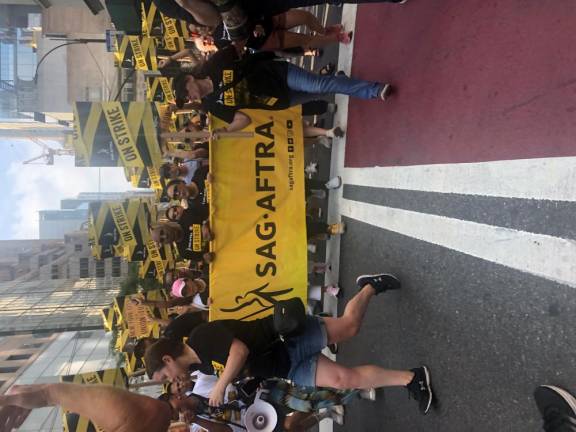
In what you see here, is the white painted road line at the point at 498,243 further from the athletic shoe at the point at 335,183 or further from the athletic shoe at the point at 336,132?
the athletic shoe at the point at 336,132

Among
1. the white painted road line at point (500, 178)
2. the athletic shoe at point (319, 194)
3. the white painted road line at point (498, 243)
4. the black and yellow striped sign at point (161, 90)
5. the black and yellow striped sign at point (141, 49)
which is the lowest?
the white painted road line at point (498, 243)

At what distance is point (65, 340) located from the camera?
32250mm

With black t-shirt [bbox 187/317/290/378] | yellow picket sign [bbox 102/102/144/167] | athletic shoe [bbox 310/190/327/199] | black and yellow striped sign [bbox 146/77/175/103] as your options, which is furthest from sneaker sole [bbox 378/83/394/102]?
black and yellow striped sign [bbox 146/77/175/103]

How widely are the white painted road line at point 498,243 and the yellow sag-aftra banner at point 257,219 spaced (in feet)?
5.89

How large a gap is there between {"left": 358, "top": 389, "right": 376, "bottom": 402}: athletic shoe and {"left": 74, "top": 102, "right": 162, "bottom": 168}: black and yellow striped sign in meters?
4.24

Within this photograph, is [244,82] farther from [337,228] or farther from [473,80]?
[473,80]

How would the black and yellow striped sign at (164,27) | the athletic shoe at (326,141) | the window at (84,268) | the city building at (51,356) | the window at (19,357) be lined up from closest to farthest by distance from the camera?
the athletic shoe at (326,141)
the black and yellow striped sign at (164,27)
the city building at (51,356)
the window at (19,357)
the window at (84,268)

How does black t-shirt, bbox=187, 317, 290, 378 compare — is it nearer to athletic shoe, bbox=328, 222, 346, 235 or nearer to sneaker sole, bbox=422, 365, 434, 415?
sneaker sole, bbox=422, 365, 434, 415

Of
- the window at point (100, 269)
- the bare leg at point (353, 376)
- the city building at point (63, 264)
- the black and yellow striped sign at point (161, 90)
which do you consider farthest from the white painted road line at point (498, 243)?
the window at point (100, 269)

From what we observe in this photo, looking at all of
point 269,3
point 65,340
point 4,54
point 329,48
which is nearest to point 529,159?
point 269,3

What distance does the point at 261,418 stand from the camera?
514cm

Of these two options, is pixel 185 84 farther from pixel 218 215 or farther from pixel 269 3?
pixel 218 215

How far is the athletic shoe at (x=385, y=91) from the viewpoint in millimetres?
4887

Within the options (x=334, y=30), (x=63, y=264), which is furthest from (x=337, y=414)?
(x=63, y=264)
